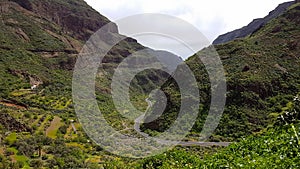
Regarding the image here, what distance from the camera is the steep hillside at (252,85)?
49062 mm

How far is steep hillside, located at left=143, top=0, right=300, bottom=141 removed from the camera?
161ft

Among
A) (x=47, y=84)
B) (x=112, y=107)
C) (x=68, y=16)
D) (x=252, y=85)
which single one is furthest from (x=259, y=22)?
(x=47, y=84)

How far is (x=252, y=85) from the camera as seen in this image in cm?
5297

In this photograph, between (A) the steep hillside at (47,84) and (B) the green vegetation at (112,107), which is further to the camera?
(A) the steep hillside at (47,84)

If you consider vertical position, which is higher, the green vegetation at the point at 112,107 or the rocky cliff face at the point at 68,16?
the rocky cliff face at the point at 68,16

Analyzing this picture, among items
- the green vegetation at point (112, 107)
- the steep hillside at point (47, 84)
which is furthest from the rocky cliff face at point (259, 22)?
the green vegetation at point (112, 107)

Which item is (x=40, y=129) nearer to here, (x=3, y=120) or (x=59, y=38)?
(x=3, y=120)

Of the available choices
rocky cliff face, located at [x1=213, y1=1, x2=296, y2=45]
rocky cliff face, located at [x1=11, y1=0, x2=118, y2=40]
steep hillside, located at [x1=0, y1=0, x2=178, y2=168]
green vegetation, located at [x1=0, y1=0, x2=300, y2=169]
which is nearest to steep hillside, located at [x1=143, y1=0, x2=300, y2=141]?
green vegetation, located at [x1=0, y1=0, x2=300, y2=169]

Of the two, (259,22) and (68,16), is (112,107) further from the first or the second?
(259,22)

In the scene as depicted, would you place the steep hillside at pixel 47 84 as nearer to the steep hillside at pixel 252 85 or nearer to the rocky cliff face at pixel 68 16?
the rocky cliff face at pixel 68 16

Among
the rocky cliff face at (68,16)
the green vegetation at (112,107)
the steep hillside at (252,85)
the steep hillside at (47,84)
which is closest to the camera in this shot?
the green vegetation at (112,107)

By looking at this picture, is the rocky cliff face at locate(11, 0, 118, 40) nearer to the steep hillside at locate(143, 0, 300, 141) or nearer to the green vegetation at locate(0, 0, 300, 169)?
the green vegetation at locate(0, 0, 300, 169)

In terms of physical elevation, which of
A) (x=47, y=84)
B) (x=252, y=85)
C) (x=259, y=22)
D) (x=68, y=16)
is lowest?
(x=252, y=85)

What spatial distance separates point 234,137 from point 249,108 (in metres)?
7.73
